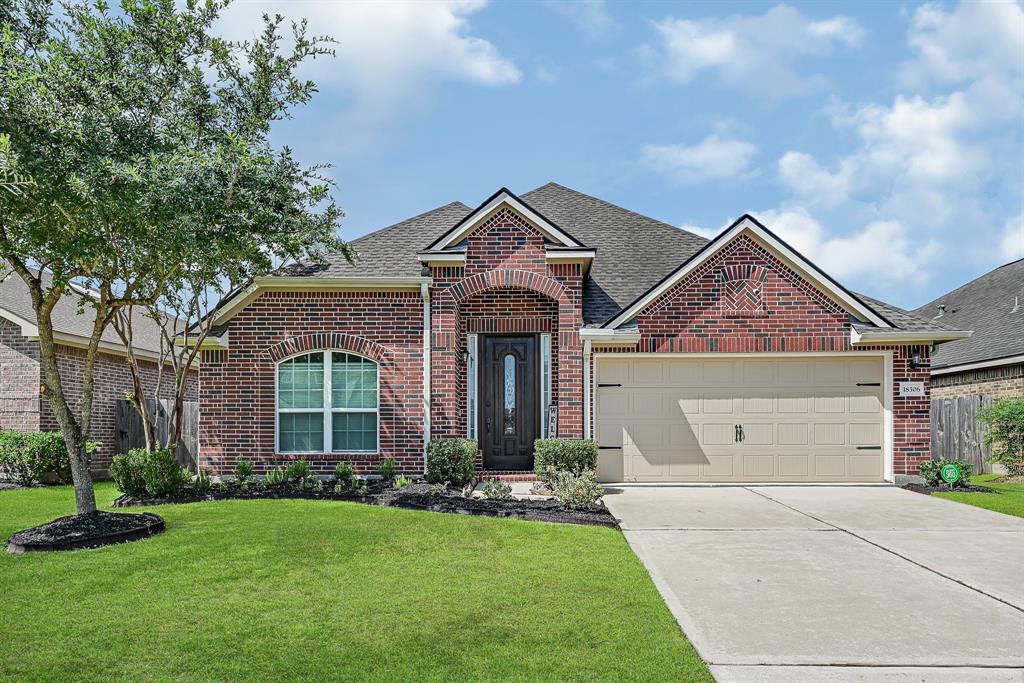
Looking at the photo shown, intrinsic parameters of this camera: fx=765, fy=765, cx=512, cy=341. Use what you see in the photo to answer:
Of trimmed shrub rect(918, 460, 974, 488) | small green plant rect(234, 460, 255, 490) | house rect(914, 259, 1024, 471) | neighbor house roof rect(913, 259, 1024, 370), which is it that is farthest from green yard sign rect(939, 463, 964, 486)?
small green plant rect(234, 460, 255, 490)

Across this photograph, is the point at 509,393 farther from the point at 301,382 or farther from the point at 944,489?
the point at 944,489

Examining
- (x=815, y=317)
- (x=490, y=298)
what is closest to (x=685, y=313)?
(x=815, y=317)

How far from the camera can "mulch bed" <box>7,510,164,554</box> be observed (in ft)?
26.8

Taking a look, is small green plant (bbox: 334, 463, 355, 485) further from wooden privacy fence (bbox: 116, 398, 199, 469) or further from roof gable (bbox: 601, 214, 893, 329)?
roof gable (bbox: 601, 214, 893, 329)

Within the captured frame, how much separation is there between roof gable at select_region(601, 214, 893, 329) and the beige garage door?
2.68ft

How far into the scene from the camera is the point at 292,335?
557 inches

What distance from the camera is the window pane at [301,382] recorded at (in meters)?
14.2

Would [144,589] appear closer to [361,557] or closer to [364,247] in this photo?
[361,557]

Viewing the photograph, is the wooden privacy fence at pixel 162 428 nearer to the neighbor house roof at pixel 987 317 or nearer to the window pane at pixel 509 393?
the window pane at pixel 509 393

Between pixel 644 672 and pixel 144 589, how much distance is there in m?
4.38

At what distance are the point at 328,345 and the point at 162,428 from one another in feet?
19.8

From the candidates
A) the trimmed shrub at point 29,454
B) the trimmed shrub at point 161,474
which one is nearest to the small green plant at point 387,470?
the trimmed shrub at point 161,474

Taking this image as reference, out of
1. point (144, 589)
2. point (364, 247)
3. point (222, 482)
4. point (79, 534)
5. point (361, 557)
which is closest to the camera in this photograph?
point (144, 589)

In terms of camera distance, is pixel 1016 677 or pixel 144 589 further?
pixel 144 589
